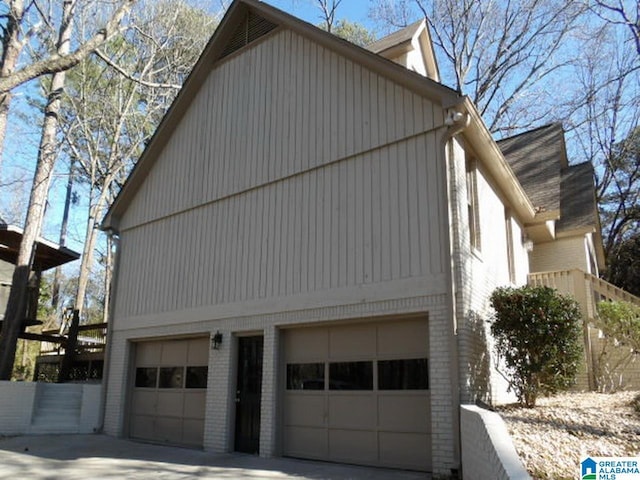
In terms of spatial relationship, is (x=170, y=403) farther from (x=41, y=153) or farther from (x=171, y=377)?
(x=41, y=153)

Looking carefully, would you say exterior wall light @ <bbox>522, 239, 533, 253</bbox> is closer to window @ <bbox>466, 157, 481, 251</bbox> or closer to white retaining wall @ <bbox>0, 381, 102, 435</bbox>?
window @ <bbox>466, 157, 481, 251</bbox>

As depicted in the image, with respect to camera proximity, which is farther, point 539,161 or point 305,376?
point 539,161

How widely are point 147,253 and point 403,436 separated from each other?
27.2 feet

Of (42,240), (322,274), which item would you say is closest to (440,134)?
(322,274)

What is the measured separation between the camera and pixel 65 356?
51.3 feet

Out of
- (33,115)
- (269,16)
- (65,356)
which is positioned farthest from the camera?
(33,115)

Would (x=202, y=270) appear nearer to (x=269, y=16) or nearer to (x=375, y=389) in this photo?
(x=375, y=389)

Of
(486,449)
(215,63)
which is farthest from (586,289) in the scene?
(215,63)

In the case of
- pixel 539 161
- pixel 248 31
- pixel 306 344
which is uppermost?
pixel 248 31

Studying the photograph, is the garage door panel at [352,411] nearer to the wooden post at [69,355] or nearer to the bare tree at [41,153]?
the bare tree at [41,153]

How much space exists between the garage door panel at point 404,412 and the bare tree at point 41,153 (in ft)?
31.7

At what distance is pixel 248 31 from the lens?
1286 cm

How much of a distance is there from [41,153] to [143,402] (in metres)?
8.78

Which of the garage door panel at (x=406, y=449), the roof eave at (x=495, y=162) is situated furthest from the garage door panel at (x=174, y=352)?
the roof eave at (x=495, y=162)
